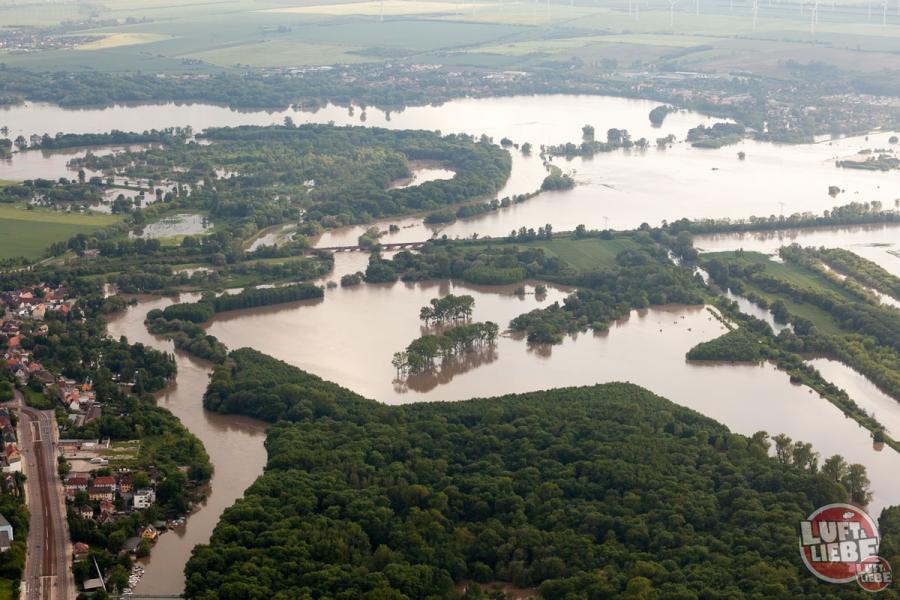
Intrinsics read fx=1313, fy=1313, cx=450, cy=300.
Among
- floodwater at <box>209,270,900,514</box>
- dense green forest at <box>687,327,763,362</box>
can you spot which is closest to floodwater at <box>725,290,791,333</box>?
floodwater at <box>209,270,900,514</box>

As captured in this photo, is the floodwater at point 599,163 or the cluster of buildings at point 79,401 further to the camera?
the floodwater at point 599,163

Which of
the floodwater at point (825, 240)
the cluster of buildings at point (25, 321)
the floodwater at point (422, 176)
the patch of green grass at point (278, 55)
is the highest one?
the patch of green grass at point (278, 55)

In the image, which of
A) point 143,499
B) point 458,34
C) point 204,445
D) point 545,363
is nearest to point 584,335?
point 545,363

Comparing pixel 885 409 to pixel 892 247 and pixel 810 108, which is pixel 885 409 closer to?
pixel 892 247

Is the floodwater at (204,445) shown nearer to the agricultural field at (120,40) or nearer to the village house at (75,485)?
the village house at (75,485)

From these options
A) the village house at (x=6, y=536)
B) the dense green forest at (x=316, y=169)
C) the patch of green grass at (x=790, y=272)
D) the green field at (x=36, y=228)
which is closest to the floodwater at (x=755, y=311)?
the patch of green grass at (x=790, y=272)

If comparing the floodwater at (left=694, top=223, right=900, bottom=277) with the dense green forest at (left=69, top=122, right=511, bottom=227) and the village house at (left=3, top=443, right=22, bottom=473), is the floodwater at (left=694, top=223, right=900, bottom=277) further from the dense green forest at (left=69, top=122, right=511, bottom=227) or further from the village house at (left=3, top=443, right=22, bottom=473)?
the village house at (left=3, top=443, right=22, bottom=473)
